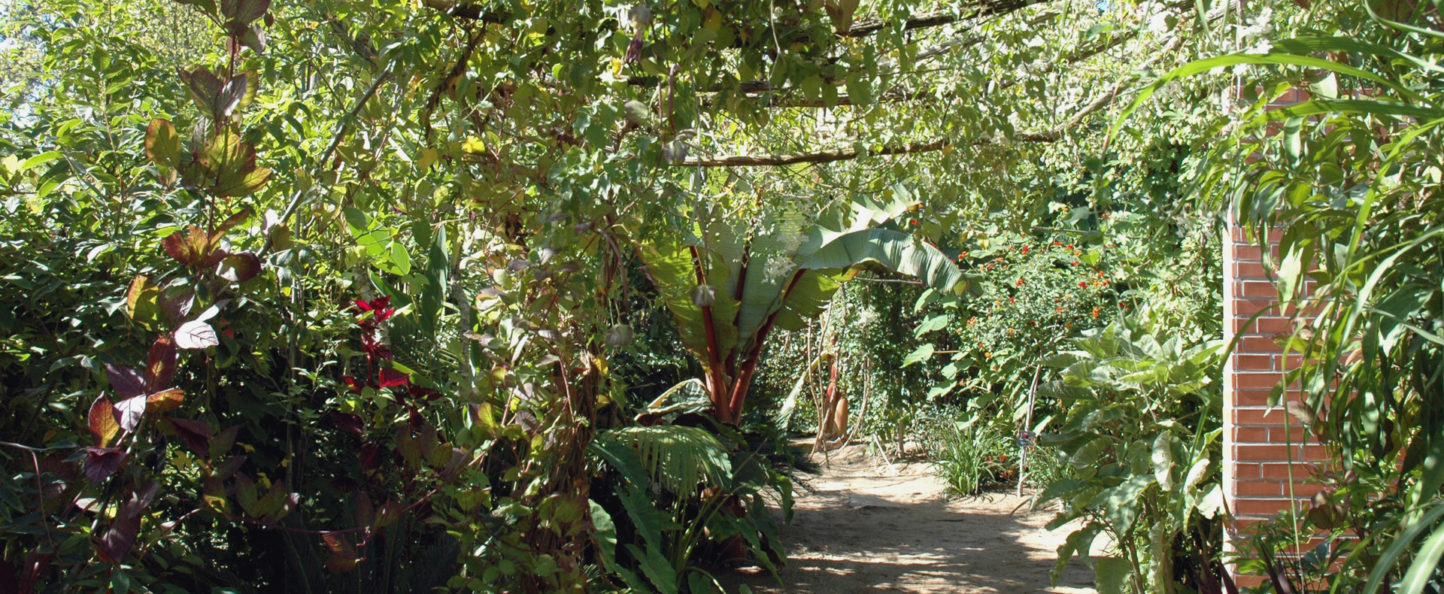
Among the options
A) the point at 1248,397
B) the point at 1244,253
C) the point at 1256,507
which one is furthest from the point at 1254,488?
the point at 1244,253

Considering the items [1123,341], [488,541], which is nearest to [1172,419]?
[1123,341]

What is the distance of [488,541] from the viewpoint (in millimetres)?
2068

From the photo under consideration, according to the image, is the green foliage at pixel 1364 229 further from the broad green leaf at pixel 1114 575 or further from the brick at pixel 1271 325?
the broad green leaf at pixel 1114 575

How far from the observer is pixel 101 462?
4.71ft

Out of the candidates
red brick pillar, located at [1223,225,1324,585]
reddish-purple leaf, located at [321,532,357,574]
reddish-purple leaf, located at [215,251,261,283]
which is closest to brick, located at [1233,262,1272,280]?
red brick pillar, located at [1223,225,1324,585]

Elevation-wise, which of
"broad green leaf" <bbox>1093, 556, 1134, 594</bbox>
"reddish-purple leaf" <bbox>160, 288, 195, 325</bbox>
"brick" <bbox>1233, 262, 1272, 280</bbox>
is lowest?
"broad green leaf" <bbox>1093, 556, 1134, 594</bbox>

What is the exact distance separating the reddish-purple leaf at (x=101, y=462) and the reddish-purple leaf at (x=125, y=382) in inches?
3.9

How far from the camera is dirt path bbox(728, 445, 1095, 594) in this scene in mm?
5379

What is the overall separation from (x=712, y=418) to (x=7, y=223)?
3589 millimetres

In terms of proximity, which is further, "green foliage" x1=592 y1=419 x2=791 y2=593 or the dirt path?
the dirt path

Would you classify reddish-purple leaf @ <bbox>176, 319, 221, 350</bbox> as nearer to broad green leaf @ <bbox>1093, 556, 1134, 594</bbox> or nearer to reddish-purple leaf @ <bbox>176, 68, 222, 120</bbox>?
reddish-purple leaf @ <bbox>176, 68, 222, 120</bbox>

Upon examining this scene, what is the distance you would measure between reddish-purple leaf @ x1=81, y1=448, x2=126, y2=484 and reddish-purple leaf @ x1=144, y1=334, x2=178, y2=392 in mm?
105

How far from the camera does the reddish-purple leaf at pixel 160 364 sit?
1492 mm

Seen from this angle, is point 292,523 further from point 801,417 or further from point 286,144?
point 801,417
